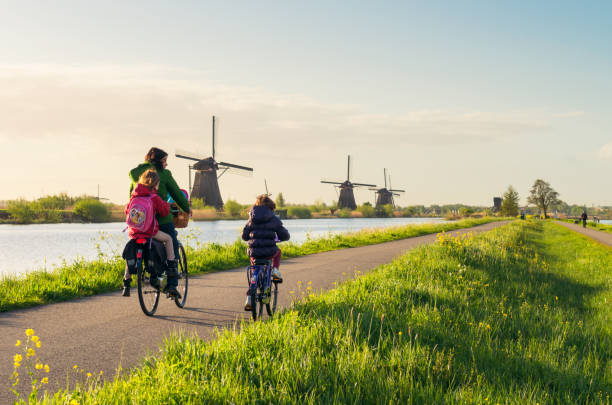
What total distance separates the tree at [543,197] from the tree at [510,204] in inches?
253

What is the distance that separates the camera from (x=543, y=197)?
4446 inches

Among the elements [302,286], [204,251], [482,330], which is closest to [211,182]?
[204,251]

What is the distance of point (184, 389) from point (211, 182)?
58055 mm

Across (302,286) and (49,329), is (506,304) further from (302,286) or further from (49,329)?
(49,329)

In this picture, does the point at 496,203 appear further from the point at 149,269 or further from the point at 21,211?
the point at 149,269

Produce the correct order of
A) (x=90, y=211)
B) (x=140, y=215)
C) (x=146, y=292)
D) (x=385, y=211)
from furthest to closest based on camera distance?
(x=385, y=211) < (x=90, y=211) < (x=146, y=292) < (x=140, y=215)

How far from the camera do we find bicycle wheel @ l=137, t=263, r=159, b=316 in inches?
254

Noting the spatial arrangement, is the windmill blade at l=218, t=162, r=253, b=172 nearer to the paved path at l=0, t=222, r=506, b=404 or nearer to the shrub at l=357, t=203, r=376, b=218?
the shrub at l=357, t=203, r=376, b=218

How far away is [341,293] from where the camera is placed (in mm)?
6723

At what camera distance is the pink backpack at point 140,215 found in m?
6.09

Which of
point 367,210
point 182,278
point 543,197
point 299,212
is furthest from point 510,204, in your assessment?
point 182,278

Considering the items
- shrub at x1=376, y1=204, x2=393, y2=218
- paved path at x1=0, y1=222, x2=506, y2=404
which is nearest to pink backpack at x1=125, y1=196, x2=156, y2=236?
paved path at x1=0, y1=222, x2=506, y2=404

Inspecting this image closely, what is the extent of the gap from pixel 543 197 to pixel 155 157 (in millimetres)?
→ 125479

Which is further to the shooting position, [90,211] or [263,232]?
[90,211]
